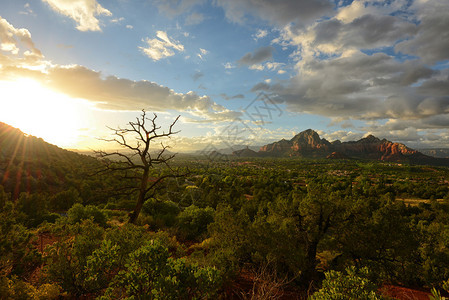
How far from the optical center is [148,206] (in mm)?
22109

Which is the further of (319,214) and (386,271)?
(319,214)

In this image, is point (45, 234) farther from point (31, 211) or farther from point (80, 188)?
point (80, 188)

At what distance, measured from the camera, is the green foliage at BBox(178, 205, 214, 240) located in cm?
1697

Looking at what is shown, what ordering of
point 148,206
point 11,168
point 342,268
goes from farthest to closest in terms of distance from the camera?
point 11,168
point 148,206
point 342,268

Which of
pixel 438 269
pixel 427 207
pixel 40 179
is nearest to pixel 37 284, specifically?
pixel 438 269

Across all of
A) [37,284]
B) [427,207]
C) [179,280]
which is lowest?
[427,207]

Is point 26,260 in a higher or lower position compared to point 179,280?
lower

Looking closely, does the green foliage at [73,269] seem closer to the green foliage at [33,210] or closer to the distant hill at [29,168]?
the green foliage at [33,210]

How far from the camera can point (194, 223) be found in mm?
18172

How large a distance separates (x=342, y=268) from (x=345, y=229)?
2.11 meters

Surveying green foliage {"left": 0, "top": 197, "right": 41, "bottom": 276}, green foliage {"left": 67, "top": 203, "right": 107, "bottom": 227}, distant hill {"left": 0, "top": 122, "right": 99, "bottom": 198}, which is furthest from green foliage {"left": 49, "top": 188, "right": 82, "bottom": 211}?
green foliage {"left": 0, "top": 197, "right": 41, "bottom": 276}

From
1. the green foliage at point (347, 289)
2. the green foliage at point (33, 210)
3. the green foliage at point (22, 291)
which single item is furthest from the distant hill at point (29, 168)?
the green foliage at point (347, 289)

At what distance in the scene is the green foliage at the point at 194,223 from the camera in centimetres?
1697

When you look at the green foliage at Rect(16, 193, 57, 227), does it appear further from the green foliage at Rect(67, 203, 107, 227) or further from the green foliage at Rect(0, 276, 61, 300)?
the green foliage at Rect(0, 276, 61, 300)
